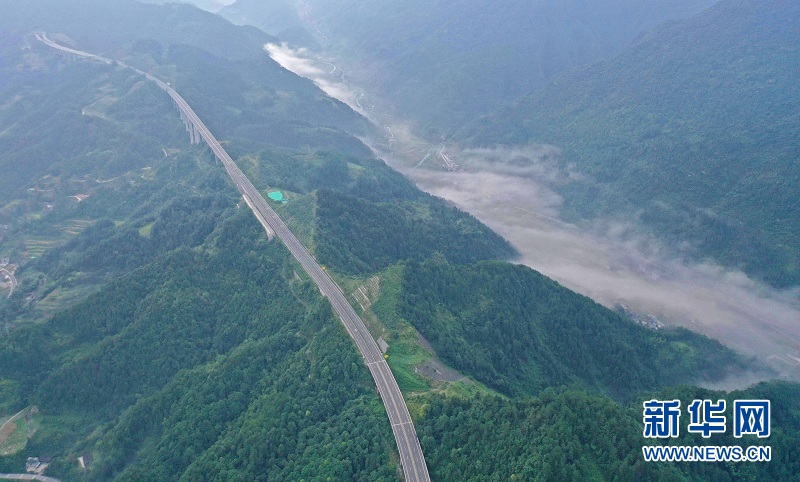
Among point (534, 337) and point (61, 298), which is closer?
point (534, 337)

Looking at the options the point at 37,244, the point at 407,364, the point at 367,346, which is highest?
the point at 37,244

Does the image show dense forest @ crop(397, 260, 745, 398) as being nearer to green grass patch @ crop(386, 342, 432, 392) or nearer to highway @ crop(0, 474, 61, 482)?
green grass patch @ crop(386, 342, 432, 392)

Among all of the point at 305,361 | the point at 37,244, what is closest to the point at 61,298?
the point at 37,244

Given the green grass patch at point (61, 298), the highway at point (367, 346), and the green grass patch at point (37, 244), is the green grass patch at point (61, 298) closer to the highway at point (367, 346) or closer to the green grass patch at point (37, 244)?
the green grass patch at point (37, 244)

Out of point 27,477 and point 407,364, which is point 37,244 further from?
point 407,364

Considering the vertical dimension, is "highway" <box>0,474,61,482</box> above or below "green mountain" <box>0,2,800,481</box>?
below

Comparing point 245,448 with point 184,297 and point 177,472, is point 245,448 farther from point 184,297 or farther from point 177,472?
point 184,297

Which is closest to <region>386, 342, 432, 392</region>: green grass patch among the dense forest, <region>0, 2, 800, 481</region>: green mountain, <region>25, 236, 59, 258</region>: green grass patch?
<region>0, 2, 800, 481</region>: green mountain

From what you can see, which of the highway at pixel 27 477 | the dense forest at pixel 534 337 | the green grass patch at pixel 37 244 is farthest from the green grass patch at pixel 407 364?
the green grass patch at pixel 37 244

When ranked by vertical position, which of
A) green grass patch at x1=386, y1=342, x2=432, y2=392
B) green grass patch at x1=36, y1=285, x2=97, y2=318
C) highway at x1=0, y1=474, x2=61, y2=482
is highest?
green grass patch at x1=36, y1=285, x2=97, y2=318

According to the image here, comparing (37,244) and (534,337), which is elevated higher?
(37,244)

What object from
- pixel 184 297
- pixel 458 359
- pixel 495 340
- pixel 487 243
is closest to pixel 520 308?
pixel 495 340
